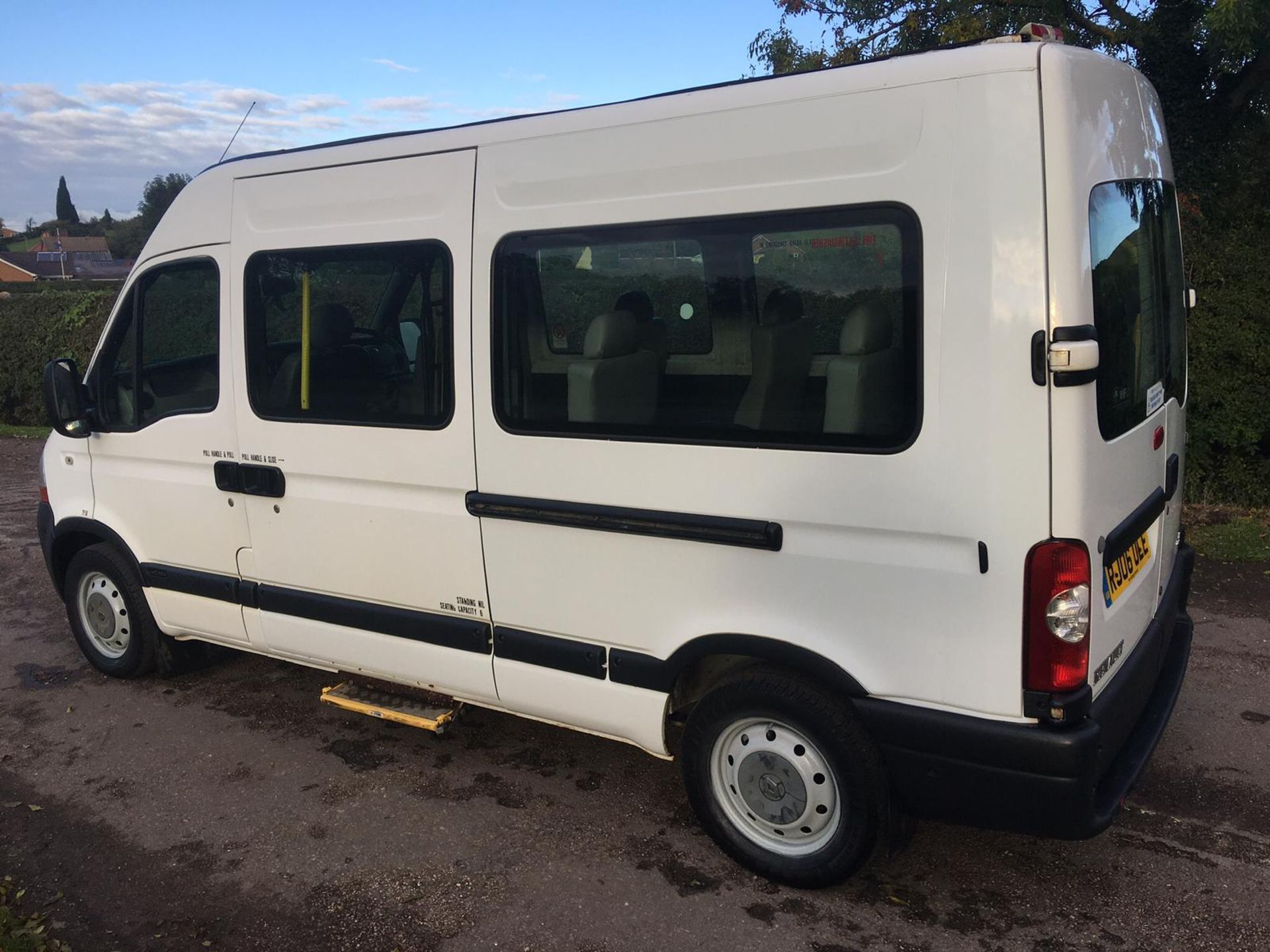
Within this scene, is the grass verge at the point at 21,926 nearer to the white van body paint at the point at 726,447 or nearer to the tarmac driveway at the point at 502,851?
the tarmac driveway at the point at 502,851

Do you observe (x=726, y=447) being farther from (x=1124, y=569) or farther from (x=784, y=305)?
(x=1124, y=569)

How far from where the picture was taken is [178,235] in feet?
13.9

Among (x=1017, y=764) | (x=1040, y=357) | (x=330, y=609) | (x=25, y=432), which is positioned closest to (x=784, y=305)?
(x=1040, y=357)

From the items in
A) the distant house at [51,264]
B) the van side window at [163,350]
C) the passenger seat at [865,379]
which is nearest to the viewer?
the passenger seat at [865,379]

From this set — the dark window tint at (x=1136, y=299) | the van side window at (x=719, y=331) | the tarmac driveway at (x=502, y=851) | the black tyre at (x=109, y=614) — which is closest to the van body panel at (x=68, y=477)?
the black tyre at (x=109, y=614)

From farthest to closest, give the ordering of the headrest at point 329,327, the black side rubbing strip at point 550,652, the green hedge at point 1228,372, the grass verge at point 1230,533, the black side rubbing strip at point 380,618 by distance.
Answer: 1. the green hedge at point 1228,372
2. the grass verge at point 1230,533
3. the headrest at point 329,327
4. the black side rubbing strip at point 380,618
5. the black side rubbing strip at point 550,652

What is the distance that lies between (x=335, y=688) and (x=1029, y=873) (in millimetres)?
2829

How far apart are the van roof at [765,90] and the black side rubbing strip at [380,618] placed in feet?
5.56

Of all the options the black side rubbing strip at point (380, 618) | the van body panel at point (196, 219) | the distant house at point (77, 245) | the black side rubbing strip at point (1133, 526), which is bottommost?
the black side rubbing strip at point (380, 618)

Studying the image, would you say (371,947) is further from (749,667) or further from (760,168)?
(760,168)

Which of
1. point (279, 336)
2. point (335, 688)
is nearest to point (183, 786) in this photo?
point (335, 688)

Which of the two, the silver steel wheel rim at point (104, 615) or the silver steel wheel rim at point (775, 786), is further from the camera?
the silver steel wheel rim at point (104, 615)

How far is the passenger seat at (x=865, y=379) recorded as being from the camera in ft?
8.79

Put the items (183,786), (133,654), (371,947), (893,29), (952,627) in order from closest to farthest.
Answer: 1. (952,627)
2. (371,947)
3. (183,786)
4. (133,654)
5. (893,29)
